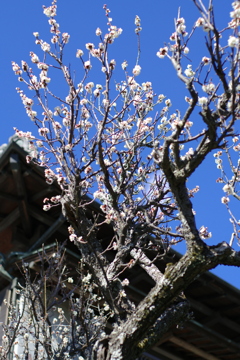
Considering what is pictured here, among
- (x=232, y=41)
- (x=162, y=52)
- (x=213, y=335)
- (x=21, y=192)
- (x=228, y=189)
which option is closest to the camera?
(x=232, y=41)

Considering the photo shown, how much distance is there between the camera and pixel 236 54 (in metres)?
5.93

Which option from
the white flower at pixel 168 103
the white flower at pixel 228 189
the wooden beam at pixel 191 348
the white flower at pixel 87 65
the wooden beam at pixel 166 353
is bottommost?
the wooden beam at pixel 166 353

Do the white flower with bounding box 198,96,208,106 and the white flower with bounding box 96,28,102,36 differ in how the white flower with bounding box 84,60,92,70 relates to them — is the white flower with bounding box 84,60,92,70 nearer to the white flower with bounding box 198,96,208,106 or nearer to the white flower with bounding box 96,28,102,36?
the white flower with bounding box 96,28,102,36

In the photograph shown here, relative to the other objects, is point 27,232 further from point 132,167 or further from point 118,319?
point 118,319

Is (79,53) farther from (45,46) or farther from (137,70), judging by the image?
(137,70)

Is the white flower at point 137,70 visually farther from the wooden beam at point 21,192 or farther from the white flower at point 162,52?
the wooden beam at point 21,192

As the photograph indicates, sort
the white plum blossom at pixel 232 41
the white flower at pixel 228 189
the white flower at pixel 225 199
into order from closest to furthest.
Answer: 1. the white plum blossom at pixel 232 41
2. the white flower at pixel 228 189
3. the white flower at pixel 225 199

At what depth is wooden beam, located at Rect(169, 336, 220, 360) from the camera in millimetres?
11906

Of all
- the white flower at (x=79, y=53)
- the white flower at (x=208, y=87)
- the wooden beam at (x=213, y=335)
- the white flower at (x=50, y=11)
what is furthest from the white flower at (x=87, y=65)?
the wooden beam at (x=213, y=335)

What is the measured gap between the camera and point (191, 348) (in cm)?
1227

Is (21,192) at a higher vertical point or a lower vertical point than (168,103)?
lower

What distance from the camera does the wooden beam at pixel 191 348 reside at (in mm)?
11906

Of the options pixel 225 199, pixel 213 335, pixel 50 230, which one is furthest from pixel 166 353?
pixel 225 199

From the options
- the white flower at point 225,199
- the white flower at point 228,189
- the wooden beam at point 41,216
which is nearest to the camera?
the white flower at point 228,189
